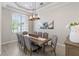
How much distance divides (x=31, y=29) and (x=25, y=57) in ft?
1.56

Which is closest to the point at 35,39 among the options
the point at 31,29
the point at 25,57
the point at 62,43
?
the point at 31,29

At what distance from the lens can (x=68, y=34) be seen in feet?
5.08

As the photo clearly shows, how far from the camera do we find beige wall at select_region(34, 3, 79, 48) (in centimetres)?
157

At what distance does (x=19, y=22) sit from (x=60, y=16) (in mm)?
713

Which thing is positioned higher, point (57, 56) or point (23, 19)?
point (23, 19)

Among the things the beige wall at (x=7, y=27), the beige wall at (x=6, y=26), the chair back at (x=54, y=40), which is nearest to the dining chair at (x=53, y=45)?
the chair back at (x=54, y=40)

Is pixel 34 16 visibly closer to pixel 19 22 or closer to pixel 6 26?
pixel 19 22

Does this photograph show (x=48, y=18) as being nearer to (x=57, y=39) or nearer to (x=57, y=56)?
(x=57, y=39)

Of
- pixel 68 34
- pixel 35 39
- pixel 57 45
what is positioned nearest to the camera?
pixel 68 34

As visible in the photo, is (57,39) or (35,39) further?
(35,39)

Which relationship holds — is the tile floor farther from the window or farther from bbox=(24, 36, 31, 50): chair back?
the window

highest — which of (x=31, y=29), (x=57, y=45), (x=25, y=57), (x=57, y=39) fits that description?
(x=31, y=29)

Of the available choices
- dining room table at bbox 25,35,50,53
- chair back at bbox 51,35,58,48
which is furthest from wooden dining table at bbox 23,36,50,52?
→ chair back at bbox 51,35,58,48

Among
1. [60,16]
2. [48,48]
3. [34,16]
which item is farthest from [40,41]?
[60,16]
